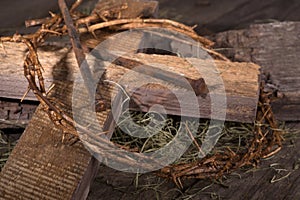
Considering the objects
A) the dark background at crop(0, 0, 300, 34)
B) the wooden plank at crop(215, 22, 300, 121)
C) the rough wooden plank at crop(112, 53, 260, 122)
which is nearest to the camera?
the rough wooden plank at crop(112, 53, 260, 122)

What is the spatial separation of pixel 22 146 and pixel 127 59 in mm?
369

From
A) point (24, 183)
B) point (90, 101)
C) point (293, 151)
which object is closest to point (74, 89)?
point (90, 101)

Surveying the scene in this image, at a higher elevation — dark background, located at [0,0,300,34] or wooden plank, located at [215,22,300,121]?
wooden plank, located at [215,22,300,121]

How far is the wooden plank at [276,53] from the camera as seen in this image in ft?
5.60

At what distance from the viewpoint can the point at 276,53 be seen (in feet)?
6.04

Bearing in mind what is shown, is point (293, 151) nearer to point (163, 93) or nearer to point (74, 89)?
point (163, 93)

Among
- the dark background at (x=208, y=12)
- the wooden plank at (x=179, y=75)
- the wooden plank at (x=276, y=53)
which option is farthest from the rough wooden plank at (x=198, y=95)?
the dark background at (x=208, y=12)

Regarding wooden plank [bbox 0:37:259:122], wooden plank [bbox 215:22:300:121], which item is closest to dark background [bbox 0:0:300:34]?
wooden plank [bbox 215:22:300:121]

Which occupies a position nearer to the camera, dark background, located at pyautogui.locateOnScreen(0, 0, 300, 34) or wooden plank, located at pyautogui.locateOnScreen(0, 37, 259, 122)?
wooden plank, located at pyautogui.locateOnScreen(0, 37, 259, 122)

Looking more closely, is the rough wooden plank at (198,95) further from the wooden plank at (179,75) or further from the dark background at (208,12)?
the dark background at (208,12)

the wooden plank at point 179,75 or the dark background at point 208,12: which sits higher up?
the wooden plank at point 179,75

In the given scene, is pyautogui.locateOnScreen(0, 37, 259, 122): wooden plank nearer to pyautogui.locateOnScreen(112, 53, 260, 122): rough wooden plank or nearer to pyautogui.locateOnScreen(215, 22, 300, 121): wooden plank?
pyautogui.locateOnScreen(112, 53, 260, 122): rough wooden plank

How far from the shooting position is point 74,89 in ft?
4.73

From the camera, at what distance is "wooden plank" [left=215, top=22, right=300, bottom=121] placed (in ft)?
5.60
